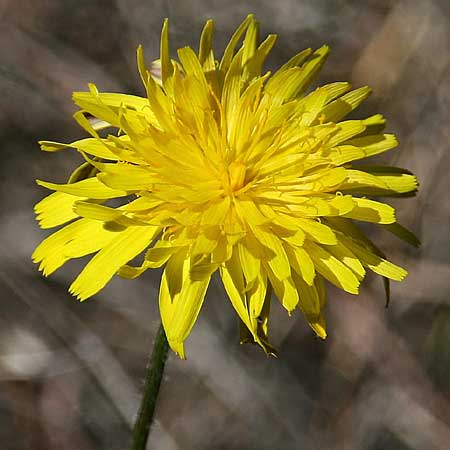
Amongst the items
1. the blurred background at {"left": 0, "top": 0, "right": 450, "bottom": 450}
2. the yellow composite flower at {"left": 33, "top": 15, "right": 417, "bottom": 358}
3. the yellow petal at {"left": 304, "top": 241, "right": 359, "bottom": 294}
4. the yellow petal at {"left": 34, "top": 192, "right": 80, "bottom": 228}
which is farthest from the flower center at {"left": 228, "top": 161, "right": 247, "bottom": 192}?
the blurred background at {"left": 0, "top": 0, "right": 450, "bottom": 450}

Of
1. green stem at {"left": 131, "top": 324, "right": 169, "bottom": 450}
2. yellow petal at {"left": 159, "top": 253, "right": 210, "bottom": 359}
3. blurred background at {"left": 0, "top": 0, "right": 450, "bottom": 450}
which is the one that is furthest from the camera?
blurred background at {"left": 0, "top": 0, "right": 450, "bottom": 450}

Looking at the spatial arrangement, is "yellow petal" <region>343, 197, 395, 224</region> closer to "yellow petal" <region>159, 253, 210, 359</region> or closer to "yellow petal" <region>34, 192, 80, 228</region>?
"yellow petal" <region>159, 253, 210, 359</region>

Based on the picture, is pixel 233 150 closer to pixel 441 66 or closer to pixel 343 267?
pixel 343 267

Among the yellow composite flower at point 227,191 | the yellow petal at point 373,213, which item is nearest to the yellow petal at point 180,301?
the yellow composite flower at point 227,191

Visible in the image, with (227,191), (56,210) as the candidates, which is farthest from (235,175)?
(56,210)

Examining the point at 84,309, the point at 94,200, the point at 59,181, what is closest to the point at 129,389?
the point at 84,309

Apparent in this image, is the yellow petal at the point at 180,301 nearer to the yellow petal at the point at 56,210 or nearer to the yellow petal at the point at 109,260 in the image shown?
the yellow petal at the point at 109,260
